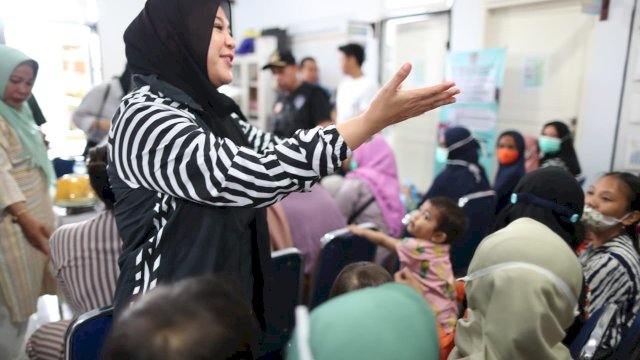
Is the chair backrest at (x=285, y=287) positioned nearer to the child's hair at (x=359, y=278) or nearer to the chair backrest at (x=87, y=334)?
the child's hair at (x=359, y=278)

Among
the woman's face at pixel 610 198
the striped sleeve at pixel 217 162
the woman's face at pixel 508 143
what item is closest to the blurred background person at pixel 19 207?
the striped sleeve at pixel 217 162

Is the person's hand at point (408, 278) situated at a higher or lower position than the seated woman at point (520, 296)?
lower

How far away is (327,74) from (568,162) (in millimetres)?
3291

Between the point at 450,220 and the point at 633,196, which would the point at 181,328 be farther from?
the point at 633,196

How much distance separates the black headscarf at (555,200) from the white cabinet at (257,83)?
15.9 feet

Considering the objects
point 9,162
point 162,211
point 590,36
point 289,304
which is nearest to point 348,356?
point 162,211

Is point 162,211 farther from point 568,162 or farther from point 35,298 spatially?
point 568,162

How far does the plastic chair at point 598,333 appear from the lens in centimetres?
127

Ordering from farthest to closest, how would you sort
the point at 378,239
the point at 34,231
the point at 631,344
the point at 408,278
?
the point at 378,239, the point at 408,278, the point at 34,231, the point at 631,344

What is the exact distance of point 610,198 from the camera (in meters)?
1.73

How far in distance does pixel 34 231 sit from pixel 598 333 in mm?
1912

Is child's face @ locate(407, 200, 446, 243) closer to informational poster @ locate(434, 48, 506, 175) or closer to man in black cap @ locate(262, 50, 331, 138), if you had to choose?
informational poster @ locate(434, 48, 506, 175)

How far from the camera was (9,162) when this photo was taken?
165 centimetres

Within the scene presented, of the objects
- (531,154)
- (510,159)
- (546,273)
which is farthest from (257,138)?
(531,154)
